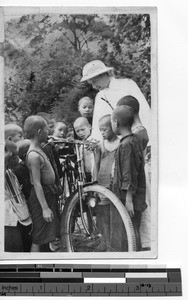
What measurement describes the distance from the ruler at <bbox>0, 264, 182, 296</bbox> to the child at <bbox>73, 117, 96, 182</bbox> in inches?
6.8

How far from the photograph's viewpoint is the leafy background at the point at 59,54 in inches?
28.0

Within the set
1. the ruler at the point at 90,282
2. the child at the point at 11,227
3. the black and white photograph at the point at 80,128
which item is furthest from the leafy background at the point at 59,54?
the ruler at the point at 90,282

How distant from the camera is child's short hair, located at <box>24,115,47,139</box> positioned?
71 centimetres

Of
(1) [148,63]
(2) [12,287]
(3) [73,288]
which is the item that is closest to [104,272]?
(3) [73,288]

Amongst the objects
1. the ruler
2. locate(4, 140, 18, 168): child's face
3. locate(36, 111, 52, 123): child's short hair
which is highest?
locate(36, 111, 52, 123): child's short hair

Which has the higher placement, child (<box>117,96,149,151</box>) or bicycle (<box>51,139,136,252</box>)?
child (<box>117,96,149,151</box>)

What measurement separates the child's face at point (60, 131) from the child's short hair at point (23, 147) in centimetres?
5

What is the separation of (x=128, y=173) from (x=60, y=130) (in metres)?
0.14

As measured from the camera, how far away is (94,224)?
2.35 feet

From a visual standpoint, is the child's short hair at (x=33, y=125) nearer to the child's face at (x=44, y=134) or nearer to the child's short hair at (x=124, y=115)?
the child's face at (x=44, y=134)

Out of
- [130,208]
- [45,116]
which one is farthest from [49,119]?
[130,208]

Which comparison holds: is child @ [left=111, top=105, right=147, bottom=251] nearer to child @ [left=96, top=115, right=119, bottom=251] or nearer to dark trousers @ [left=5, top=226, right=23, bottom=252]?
child @ [left=96, top=115, right=119, bottom=251]

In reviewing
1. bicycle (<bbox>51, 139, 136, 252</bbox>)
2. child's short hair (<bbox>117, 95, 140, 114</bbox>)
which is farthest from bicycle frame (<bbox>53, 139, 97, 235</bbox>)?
child's short hair (<bbox>117, 95, 140, 114</bbox>)

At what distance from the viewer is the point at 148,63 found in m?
0.72
